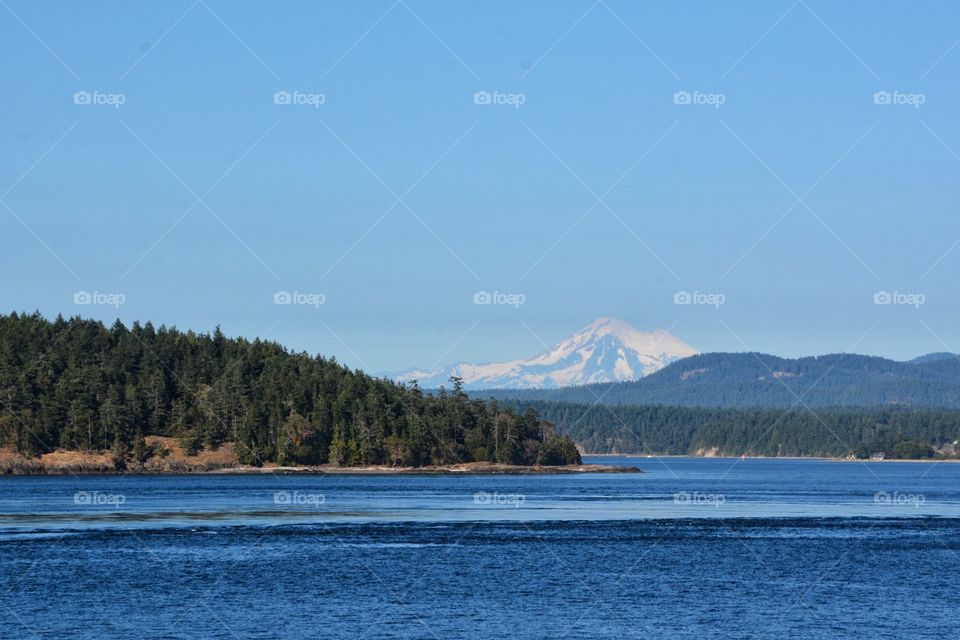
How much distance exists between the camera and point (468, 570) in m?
74.1

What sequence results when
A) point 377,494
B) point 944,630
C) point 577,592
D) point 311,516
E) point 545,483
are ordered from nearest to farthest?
1. point 944,630
2. point 577,592
3. point 311,516
4. point 377,494
5. point 545,483

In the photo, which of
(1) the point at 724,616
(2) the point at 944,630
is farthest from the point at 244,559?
(2) the point at 944,630

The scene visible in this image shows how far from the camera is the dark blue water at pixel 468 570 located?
186 ft

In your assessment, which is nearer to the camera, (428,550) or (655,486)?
(428,550)

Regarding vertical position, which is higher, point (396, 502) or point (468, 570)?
point (396, 502)

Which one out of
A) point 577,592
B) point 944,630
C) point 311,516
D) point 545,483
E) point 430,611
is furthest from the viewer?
point 545,483

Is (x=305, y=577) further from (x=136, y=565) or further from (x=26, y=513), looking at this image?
(x=26, y=513)

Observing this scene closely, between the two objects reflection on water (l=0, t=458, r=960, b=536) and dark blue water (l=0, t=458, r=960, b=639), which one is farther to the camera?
reflection on water (l=0, t=458, r=960, b=536)

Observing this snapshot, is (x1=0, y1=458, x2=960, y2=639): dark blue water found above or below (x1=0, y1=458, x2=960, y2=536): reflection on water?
below

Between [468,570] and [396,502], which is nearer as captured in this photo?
[468,570]

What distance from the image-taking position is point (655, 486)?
197 m

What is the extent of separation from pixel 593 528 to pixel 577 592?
123ft

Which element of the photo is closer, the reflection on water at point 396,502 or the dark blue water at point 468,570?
the dark blue water at point 468,570

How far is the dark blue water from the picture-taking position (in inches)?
2231
